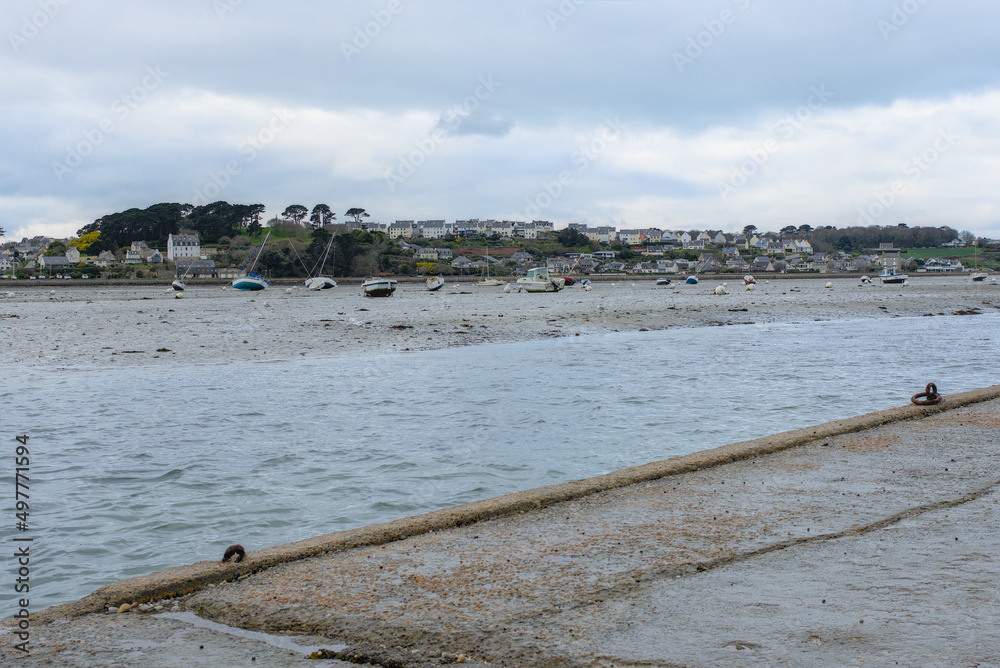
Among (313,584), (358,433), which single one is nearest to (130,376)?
(358,433)

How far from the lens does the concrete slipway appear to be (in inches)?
142

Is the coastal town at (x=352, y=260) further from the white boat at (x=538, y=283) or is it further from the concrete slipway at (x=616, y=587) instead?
the concrete slipway at (x=616, y=587)

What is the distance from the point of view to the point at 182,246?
488ft

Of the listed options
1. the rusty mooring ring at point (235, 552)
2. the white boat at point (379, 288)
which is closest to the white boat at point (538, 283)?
the white boat at point (379, 288)

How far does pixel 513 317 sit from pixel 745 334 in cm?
1166

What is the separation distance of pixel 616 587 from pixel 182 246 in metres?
159

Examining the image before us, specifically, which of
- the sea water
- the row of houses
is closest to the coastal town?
the row of houses

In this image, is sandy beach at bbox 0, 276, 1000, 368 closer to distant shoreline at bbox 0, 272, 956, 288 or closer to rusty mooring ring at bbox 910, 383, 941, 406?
rusty mooring ring at bbox 910, 383, 941, 406

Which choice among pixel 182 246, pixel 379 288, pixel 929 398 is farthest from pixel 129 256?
pixel 929 398

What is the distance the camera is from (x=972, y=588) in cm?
408

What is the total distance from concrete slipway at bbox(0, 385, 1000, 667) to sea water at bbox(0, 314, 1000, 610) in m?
1.76

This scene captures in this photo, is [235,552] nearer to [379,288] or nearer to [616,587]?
[616,587]

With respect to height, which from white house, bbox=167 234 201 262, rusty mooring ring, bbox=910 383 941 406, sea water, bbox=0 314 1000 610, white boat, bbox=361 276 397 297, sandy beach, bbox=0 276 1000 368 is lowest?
sea water, bbox=0 314 1000 610

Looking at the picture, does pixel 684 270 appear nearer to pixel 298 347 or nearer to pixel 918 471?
pixel 298 347
